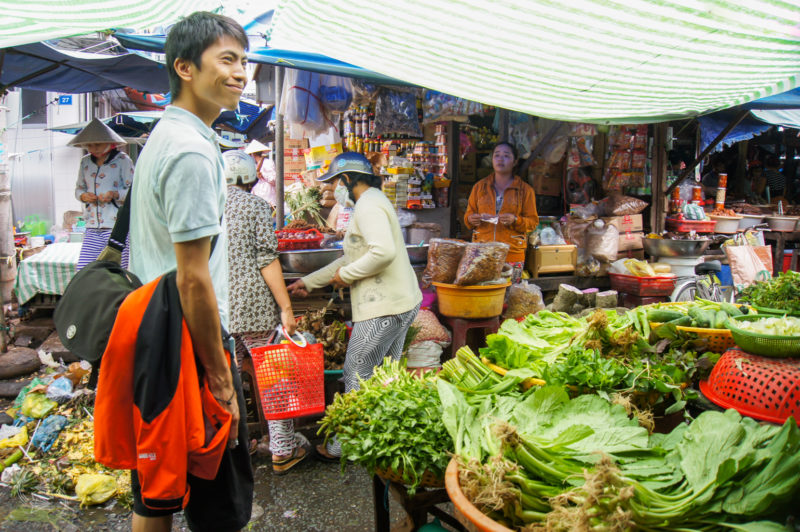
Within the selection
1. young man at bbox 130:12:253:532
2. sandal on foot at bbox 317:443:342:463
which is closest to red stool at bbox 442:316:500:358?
sandal on foot at bbox 317:443:342:463

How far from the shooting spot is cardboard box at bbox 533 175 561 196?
7809 millimetres

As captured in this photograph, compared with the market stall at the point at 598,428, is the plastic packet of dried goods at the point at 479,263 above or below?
above

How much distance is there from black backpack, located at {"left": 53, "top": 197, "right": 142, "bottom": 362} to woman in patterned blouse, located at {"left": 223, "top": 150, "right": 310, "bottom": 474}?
1850 mm

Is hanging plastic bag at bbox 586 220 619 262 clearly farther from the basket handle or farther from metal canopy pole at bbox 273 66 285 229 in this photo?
the basket handle

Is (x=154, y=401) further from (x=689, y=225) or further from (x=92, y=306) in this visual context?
(x=689, y=225)

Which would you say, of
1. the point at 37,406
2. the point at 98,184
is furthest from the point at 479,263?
the point at 98,184

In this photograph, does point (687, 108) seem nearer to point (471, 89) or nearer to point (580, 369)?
point (471, 89)

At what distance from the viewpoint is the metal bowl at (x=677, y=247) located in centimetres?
712

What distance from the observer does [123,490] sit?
3559 millimetres

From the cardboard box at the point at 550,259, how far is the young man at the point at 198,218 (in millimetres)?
5163

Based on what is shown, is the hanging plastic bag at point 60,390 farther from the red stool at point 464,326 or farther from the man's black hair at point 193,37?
the man's black hair at point 193,37

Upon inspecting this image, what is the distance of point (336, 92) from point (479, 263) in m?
2.39

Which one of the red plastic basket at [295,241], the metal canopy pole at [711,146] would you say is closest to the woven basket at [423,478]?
the red plastic basket at [295,241]

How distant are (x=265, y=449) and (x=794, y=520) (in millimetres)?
3541
